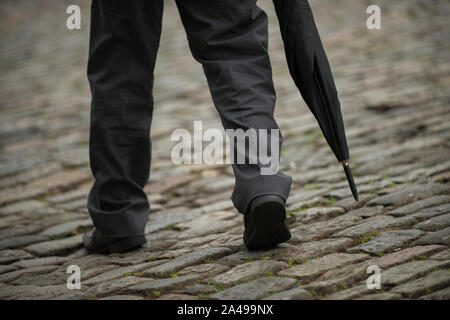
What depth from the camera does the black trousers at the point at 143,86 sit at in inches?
97.0

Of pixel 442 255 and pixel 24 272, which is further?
pixel 24 272

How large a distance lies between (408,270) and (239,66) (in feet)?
3.03

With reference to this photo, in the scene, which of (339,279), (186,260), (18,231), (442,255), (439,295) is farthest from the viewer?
(18,231)

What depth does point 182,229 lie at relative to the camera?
3.20 m

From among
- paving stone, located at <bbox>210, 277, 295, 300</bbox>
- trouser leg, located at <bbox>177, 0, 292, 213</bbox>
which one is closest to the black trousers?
trouser leg, located at <bbox>177, 0, 292, 213</bbox>

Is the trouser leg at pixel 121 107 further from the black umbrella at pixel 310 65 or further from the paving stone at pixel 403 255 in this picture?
the paving stone at pixel 403 255

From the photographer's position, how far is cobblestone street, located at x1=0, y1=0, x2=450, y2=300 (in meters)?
2.28

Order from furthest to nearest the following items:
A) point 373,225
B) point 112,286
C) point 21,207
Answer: point 21,207
point 373,225
point 112,286

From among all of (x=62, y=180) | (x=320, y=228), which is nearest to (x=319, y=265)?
(x=320, y=228)

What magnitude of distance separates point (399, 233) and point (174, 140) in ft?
8.73

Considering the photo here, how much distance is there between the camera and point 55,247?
10.2ft

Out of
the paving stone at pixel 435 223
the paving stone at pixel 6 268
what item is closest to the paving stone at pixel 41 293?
the paving stone at pixel 6 268

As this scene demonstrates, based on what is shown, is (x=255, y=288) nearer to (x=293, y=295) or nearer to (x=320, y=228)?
(x=293, y=295)
